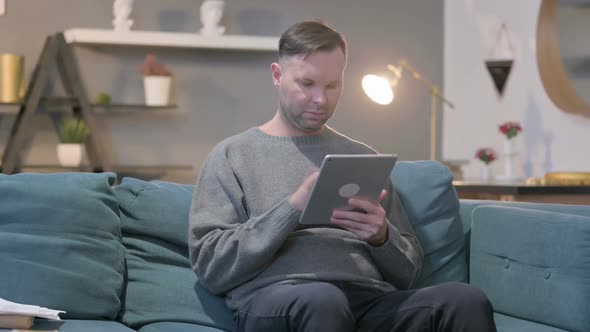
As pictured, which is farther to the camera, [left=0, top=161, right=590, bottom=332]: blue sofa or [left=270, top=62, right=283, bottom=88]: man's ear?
[left=270, top=62, right=283, bottom=88]: man's ear

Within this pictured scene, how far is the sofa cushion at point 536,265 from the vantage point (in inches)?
89.8

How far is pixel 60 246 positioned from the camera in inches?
88.7

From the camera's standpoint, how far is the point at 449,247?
259cm

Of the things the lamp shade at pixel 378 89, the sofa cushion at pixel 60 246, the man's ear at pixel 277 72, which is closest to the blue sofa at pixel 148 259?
the sofa cushion at pixel 60 246

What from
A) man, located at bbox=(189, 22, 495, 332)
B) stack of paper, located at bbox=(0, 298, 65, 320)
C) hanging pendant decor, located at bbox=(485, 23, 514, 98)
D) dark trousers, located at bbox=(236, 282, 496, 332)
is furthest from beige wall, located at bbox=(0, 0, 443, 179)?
dark trousers, located at bbox=(236, 282, 496, 332)

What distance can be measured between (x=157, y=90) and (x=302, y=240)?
329 centimetres

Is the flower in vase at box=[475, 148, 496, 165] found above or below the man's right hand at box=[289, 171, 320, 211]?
below

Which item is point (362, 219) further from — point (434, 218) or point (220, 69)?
point (220, 69)

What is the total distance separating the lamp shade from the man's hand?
2.13 m

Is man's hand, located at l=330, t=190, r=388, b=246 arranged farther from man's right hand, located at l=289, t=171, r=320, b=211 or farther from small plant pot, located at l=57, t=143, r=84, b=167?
small plant pot, located at l=57, t=143, r=84, b=167

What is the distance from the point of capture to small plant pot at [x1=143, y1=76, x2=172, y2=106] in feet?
17.5

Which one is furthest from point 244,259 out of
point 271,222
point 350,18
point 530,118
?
point 350,18

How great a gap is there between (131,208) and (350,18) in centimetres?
371

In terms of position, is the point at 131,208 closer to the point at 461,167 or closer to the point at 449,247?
the point at 449,247
